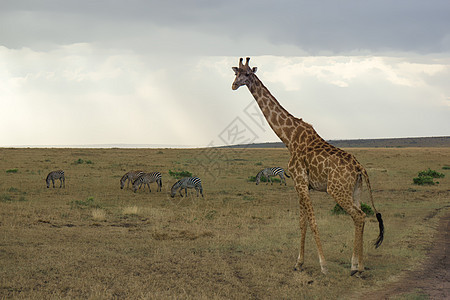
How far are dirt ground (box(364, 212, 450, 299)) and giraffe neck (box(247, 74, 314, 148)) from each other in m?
3.94

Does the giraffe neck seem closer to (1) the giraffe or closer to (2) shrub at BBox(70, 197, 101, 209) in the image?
(1) the giraffe

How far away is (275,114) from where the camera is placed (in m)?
10.2

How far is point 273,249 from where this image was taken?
1121cm

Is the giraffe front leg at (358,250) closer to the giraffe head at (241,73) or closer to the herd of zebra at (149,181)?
the giraffe head at (241,73)

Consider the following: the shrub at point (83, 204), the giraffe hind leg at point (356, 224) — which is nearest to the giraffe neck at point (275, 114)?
the giraffe hind leg at point (356, 224)

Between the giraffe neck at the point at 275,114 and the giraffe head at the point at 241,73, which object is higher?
the giraffe head at the point at 241,73

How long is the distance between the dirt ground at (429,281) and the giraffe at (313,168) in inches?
36.1

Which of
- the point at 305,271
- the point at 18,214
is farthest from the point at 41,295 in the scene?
the point at 18,214

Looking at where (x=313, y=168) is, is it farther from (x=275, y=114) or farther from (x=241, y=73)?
(x=241, y=73)

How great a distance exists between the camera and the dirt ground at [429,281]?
25.5 ft

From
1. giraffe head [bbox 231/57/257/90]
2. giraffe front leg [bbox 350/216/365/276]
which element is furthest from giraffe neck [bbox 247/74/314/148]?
giraffe front leg [bbox 350/216/365/276]

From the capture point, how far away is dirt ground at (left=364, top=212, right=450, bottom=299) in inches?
306

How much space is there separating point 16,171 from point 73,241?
78.5 feet

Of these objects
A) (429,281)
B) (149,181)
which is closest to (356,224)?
(429,281)
